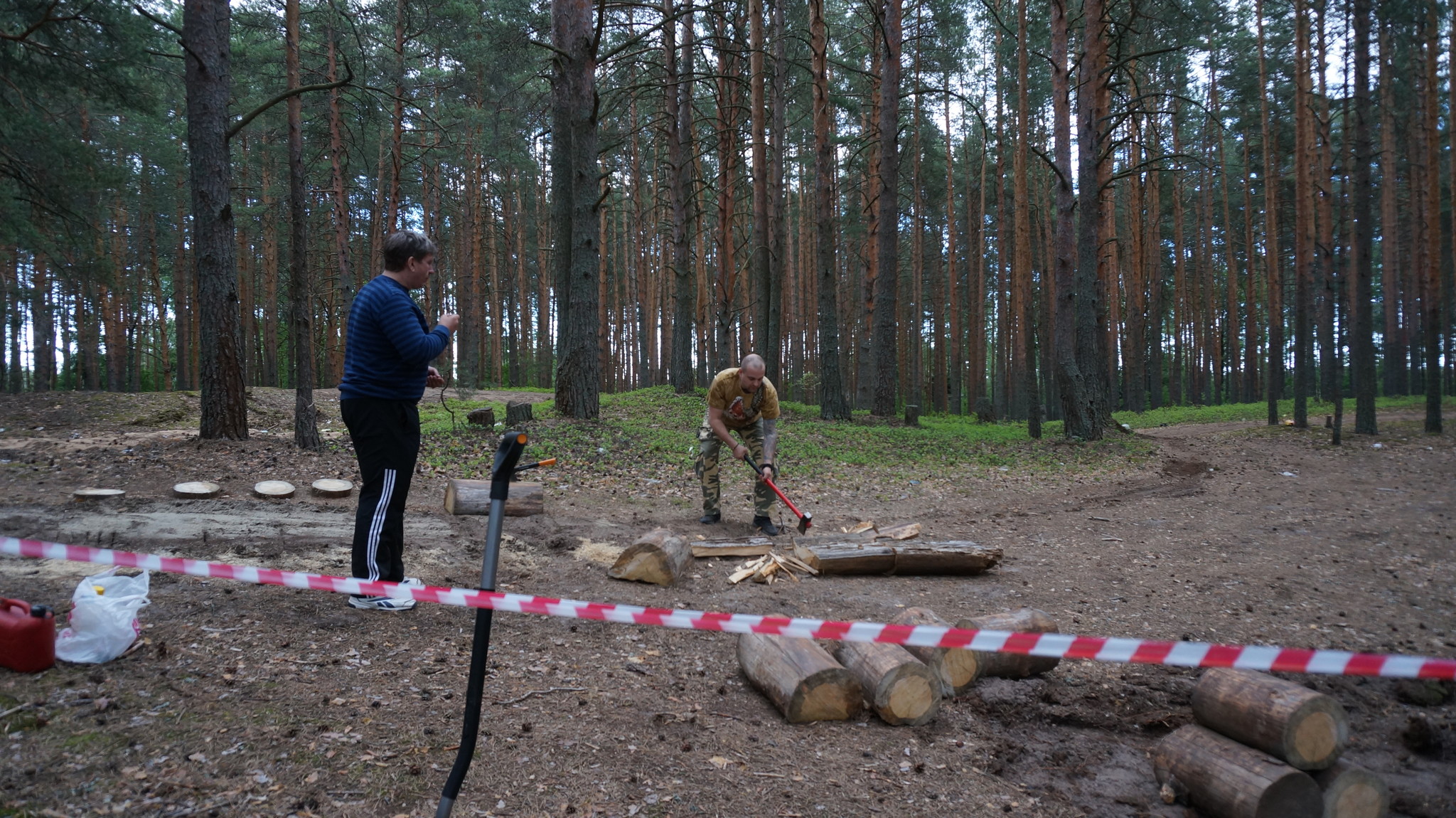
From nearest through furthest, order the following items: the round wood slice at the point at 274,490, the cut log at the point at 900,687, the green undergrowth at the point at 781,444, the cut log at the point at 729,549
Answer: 1. the cut log at the point at 900,687
2. the cut log at the point at 729,549
3. the round wood slice at the point at 274,490
4. the green undergrowth at the point at 781,444

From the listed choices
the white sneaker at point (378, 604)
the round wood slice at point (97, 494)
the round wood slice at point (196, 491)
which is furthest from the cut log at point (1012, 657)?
the round wood slice at point (97, 494)

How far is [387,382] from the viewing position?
390 cm

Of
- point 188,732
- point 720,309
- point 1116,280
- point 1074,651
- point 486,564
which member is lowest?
point 188,732

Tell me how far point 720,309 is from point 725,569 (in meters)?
12.0

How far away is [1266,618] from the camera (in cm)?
492

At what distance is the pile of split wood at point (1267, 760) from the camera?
2.63 metres

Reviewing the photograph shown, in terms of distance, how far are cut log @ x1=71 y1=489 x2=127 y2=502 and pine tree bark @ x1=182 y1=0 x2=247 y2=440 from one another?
2928 mm

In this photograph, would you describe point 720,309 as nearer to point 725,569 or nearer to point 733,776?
point 725,569

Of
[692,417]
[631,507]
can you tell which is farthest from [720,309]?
[631,507]

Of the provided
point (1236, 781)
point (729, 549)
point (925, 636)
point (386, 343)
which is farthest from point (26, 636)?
point (1236, 781)

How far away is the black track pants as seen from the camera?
390cm

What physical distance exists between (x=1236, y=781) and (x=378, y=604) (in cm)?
415

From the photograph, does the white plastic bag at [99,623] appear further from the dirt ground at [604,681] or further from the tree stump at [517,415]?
the tree stump at [517,415]

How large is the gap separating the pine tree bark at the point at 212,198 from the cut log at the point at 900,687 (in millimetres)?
8569
